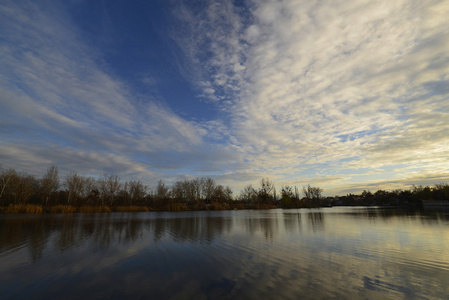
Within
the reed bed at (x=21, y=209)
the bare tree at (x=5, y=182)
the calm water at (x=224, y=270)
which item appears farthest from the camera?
the bare tree at (x=5, y=182)

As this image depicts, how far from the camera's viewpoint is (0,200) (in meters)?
43.6

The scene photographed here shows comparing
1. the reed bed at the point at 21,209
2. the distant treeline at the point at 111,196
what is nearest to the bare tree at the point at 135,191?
the distant treeline at the point at 111,196

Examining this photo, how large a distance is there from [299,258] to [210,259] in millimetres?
3540

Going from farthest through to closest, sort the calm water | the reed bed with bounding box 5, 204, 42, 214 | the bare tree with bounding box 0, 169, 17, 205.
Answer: the bare tree with bounding box 0, 169, 17, 205 → the reed bed with bounding box 5, 204, 42, 214 → the calm water

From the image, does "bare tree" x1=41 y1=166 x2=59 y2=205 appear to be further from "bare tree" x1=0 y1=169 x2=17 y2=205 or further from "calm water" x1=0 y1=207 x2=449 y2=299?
"calm water" x1=0 y1=207 x2=449 y2=299

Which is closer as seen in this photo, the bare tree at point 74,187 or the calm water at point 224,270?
the calm water at point 224,270

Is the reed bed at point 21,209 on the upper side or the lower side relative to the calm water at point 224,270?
upper

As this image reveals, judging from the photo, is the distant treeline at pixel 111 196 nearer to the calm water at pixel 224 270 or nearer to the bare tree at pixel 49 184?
the bare tree at pixel 49 184

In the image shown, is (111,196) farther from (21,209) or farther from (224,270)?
(224,270)

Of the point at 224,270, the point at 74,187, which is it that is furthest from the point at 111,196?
the point at 224,270

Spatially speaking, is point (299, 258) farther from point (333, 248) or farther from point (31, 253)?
point (31, 253)

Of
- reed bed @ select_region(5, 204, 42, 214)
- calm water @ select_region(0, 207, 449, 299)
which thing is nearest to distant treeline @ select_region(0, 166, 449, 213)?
reed bed @ select_region(5, 204, 42, 214)

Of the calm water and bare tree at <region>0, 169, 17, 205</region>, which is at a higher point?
bare tree at <region>0, 169, 17, 205</region>

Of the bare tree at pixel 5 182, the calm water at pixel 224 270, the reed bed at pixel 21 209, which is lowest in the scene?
the calm water at pixel 224 270
